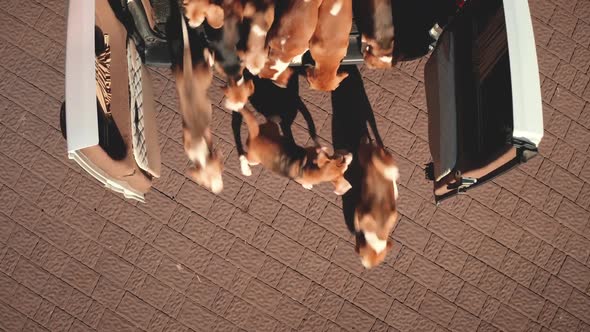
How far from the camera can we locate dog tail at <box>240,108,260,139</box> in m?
2.89

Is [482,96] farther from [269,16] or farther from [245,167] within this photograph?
[245,167]

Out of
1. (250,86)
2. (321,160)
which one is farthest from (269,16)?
(321,160)

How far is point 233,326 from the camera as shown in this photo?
3121 mm

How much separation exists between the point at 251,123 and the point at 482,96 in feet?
3.84

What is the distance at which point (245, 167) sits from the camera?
118 inches

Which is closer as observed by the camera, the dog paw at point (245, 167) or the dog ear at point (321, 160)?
the dog ear at point (321, 160)

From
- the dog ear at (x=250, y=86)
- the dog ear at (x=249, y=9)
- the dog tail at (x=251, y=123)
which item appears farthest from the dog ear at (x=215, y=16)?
the dog tail at (x=251, y=123)

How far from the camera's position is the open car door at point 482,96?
2076 mm

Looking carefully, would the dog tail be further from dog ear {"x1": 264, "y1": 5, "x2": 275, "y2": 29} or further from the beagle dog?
the beagle dog

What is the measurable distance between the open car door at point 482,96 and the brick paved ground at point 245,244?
15.4 inches

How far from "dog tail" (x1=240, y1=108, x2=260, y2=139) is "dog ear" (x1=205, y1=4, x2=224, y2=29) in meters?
0.47

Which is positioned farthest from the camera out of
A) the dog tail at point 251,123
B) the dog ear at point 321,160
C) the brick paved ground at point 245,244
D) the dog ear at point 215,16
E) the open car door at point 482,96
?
the brick paved ground at point 245,244

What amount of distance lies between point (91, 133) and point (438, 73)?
175cm

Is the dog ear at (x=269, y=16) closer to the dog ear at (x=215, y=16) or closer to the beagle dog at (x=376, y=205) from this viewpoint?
the dog ear at (x=215, y=16)
